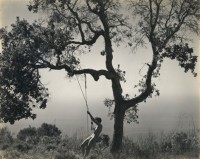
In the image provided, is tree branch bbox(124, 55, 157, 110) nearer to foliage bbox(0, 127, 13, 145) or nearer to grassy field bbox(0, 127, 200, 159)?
grassy field bbox(0, 127, 200, 159)

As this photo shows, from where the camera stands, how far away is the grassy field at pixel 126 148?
2259 centimetres

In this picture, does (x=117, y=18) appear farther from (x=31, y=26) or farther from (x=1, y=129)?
(x=1, y=129)

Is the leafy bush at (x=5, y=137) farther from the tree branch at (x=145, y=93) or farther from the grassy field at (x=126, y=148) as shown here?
the tree branch at (x=145, y=93)

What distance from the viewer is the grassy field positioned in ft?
74.1

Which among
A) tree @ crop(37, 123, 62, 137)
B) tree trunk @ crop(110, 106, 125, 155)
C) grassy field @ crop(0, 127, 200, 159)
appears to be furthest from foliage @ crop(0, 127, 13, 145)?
tree trunk @ crop(110, 106, 125, 155)

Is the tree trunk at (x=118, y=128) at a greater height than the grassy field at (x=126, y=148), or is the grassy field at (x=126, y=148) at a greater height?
the tree trunk at (x=118, y=128)

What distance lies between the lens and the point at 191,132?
93.9ft

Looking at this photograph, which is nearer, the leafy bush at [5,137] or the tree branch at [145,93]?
the tree branch at [145,93]

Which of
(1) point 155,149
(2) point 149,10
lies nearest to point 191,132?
(1) point 155,149

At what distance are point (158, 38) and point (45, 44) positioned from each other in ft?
18.3

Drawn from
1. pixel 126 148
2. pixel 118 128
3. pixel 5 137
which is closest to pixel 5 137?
pixel 5 137

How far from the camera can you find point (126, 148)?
26.9 metres

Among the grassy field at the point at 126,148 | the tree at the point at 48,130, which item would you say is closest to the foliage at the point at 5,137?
the grassy field at the point at 126,148

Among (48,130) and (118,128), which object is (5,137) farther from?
(48,130)
